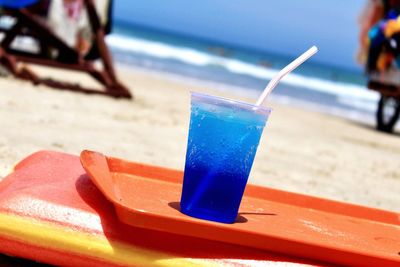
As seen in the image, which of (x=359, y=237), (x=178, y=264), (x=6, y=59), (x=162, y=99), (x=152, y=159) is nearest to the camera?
(x=178, y=264)

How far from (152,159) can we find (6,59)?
92.9 inches

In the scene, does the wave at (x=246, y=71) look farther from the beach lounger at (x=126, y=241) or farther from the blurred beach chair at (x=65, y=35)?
the beach lounger at (x=126, y=241)

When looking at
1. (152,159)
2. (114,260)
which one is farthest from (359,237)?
(152,159)

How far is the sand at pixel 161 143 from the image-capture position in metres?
3.52

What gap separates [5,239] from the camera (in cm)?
151

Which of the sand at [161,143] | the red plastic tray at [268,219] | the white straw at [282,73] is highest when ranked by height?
the white straw at [282,73]

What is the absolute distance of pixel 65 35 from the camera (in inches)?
221

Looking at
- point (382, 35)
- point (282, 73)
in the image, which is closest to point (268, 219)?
point (282, 73)

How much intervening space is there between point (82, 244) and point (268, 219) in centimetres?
46

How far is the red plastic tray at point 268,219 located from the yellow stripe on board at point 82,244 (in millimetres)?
65

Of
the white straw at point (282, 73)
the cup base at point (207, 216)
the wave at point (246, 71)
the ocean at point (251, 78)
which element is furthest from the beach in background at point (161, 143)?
the wave at point (246, 71)

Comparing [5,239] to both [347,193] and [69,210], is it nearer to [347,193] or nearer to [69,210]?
[69,210]

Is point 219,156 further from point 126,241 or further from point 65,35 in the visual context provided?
point 65,35

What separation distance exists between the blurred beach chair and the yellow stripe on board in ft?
12.8
